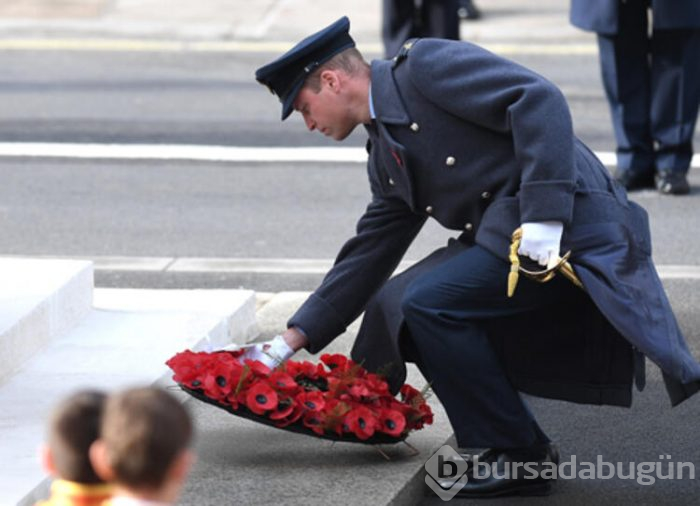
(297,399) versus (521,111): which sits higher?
(521,111)

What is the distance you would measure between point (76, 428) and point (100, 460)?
0.07 meters

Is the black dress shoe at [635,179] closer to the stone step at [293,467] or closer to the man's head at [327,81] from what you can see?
the stone step at [293,467]

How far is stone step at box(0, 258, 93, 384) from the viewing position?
5.00 m

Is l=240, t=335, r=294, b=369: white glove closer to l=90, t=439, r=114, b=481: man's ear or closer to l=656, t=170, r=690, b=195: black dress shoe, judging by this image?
l=90, t=439, r=114, b=481: man's ear

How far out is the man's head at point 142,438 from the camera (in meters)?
2.29

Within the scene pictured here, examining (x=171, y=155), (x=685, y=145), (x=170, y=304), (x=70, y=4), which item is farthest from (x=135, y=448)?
(x=70, y=4)

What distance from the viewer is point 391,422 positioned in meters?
4.49

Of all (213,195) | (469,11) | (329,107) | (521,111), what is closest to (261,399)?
(329,107)

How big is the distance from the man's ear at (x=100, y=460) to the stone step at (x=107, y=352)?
5.36ft

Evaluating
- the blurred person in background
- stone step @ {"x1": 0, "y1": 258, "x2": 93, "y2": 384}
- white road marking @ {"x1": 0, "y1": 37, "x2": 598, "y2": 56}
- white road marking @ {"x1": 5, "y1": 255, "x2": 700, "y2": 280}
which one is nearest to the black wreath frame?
stone step @ {"x1": 0, "y1": 258, "x2": 93, "y2": 384}

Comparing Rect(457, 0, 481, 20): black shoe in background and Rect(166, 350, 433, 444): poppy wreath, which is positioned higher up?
Rect(166, 350, 433, 444): poppy wreath

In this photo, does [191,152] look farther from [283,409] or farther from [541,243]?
[541,243]

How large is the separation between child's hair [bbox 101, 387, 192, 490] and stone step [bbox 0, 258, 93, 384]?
264cm

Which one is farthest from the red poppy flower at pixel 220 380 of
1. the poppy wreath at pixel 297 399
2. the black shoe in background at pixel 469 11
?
the black shoe in background at pixel 469 11
